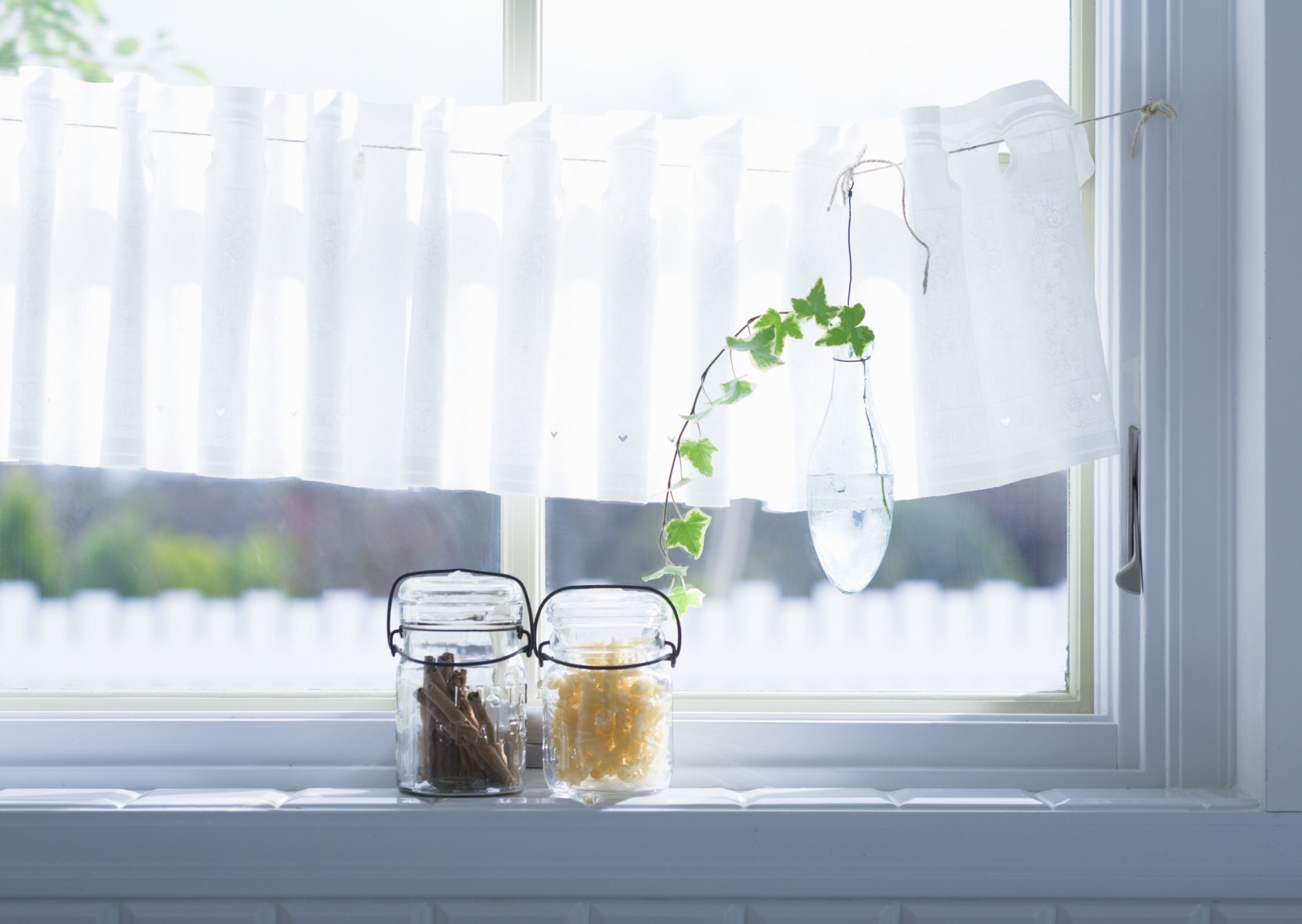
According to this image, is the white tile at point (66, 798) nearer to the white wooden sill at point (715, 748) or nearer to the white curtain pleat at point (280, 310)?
the white wooden sill at point (715, 748)

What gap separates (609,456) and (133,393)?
528 mm

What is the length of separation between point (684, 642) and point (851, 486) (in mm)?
344

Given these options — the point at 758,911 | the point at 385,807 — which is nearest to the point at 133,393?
the point at 385,807

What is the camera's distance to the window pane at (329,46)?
1.20 metres

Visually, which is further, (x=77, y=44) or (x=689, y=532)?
(x=77, y=44)

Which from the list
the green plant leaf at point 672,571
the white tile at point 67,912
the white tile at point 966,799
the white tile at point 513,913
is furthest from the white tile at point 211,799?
the white tile at point 966,799

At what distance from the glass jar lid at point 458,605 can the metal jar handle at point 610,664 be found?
1.5 inches

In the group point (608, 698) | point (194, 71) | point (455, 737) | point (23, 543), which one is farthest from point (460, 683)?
point (194, 71)

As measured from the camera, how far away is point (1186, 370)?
110cm

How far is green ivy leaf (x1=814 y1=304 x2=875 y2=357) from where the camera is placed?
3.18 ft

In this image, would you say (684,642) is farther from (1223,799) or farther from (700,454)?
(1223,799)

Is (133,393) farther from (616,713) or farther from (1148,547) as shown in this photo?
(1148,547)

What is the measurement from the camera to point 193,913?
994mm

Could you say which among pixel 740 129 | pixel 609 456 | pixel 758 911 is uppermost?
pixel 740 129
